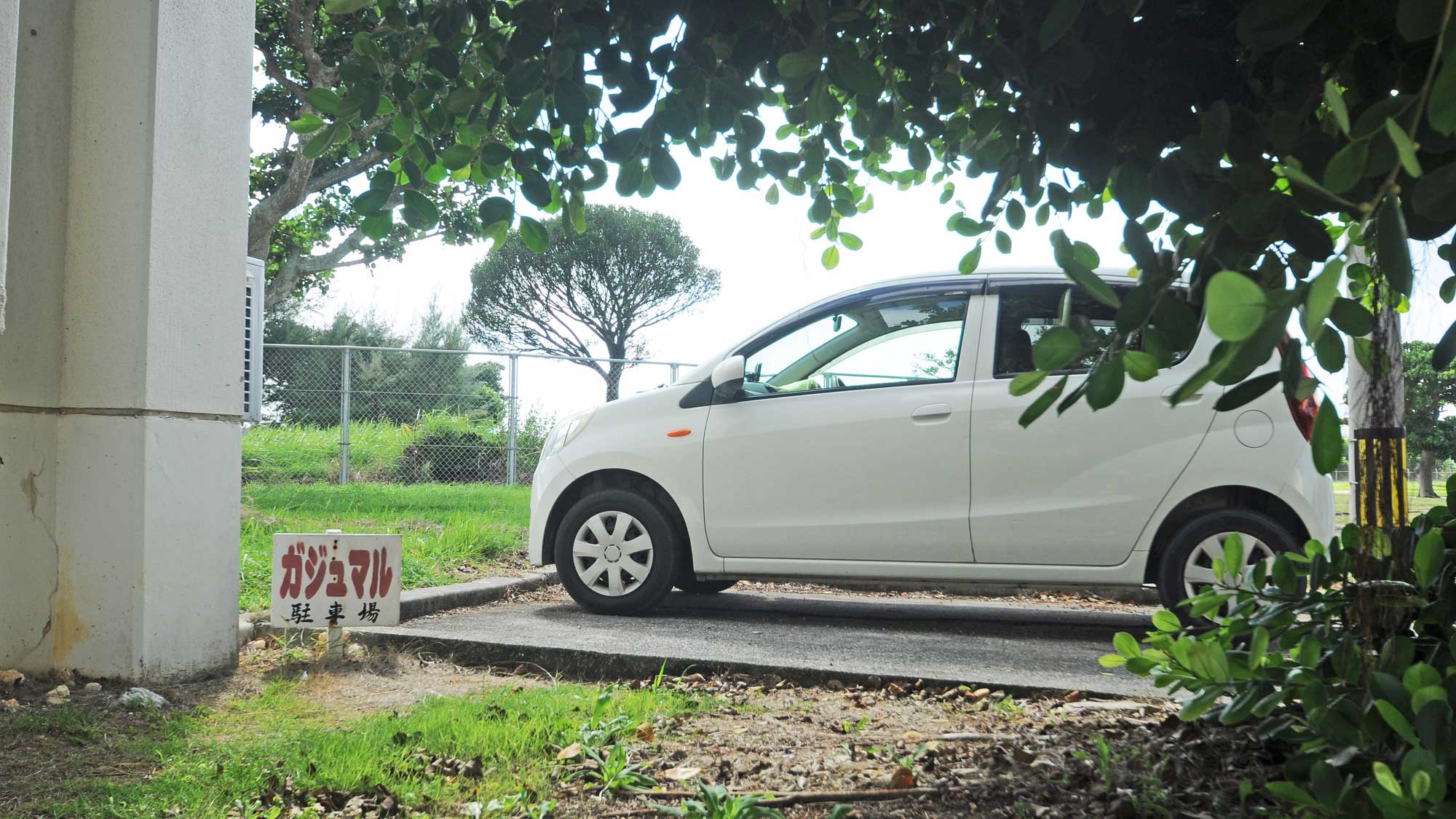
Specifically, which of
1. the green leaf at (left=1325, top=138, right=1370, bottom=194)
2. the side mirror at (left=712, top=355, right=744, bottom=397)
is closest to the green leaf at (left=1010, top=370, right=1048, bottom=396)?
the green leaf at (left=1325, top=138, right=1370, bottom=194)

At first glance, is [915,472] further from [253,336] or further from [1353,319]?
[1353,319]

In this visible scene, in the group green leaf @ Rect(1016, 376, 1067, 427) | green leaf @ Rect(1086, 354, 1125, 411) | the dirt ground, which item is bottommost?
the dirt ground

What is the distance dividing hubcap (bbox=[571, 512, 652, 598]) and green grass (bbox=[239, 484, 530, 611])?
970 millimetres

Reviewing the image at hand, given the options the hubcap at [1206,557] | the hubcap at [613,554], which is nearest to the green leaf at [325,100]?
the hubcap at [613,554]

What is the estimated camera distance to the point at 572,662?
12.3 ft

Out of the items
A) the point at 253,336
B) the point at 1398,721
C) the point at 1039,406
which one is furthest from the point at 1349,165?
the point at 253,336

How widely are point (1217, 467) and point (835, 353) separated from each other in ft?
6.37

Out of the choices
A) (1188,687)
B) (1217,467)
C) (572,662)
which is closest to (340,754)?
(572,662)

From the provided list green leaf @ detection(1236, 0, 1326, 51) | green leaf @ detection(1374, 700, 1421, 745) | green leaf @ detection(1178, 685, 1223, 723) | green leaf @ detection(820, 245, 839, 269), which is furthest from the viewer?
green leaf @ detection(820, 245, 839, 269)

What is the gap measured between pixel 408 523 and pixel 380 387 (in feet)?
21.2

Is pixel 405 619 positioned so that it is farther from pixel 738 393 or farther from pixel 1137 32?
pixel 1137 32

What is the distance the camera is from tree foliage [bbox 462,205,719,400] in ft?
128

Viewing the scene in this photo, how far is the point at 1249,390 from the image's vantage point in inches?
34.4

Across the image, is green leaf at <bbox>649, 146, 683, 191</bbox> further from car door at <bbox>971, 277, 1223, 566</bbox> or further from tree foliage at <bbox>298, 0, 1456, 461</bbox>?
car door at <bbox>971, 277, 1223, 566</bbox>
